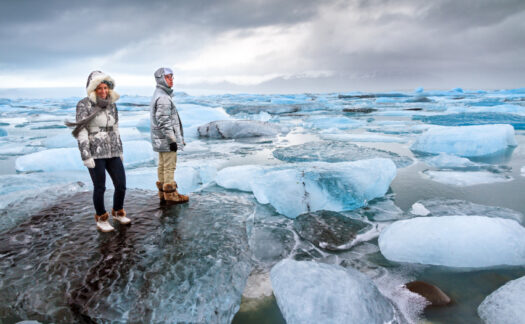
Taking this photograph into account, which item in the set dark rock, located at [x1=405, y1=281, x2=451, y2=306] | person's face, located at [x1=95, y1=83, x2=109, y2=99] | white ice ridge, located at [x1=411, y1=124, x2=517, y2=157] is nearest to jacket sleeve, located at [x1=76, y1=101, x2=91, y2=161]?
person's face, located at [x1=95, y1=83, x2=109, y2=99]

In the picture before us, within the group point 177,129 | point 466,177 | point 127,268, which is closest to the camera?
point 127,268

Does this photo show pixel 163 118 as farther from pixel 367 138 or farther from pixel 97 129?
pixel 367 138

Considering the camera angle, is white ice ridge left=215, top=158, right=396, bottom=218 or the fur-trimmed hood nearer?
the fur-trimmed hood

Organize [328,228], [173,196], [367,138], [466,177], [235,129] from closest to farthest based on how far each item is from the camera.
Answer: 1. [328,228]
2. [173,196]
3. [466,177]
4. [367,138]
5. [235,129]

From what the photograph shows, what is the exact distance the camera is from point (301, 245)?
114 inches

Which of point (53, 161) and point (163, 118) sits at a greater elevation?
point (163, 118)

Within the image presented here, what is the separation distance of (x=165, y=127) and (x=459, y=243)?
285 centimetres

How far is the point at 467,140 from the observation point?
6910 millimetres

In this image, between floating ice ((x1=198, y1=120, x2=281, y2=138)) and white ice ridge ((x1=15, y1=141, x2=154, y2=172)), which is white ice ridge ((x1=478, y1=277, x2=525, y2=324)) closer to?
white ice ridge ((x1=15, y1=141, x2=154, y2=172))

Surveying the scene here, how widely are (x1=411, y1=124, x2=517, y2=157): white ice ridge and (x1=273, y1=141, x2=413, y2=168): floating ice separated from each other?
124 centimetres

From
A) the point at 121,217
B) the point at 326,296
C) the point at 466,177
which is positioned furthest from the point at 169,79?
the point at 466,177

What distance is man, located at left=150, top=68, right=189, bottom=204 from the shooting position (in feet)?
9.30

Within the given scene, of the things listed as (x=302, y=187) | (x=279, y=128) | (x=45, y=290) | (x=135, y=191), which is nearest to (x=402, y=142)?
(x=279, y=128)

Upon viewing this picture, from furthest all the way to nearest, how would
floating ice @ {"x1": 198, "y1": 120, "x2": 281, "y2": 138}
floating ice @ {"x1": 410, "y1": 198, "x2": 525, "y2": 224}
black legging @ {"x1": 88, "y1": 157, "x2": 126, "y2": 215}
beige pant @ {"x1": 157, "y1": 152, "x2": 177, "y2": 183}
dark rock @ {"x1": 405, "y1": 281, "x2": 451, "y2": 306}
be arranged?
floating ice @ {"x1": 198, "y1": 120, "x2": 281, "y2": 138}, floating ice @ {"x1": 410, "y1": 198, "x2": 525, "y2": 224}, beige pant @ {"x1": 157, "y1": 152, "x2": 177, "y2": 183}, black legging @ {"x1": 88, "y1": 157, "x2": 126, "y2": 215}, dark rock @ {"x1": 405, "y1": 281, "x2": 451, "y2": 306}
